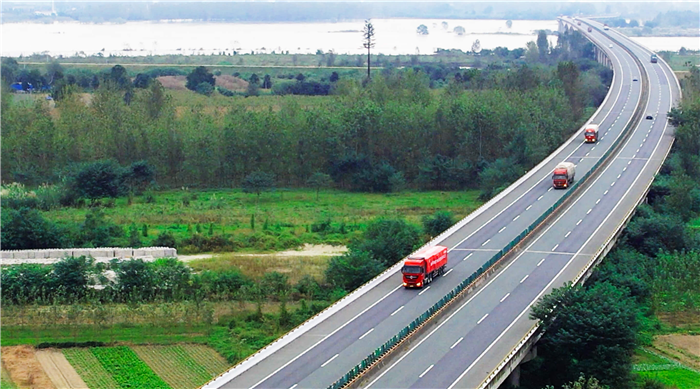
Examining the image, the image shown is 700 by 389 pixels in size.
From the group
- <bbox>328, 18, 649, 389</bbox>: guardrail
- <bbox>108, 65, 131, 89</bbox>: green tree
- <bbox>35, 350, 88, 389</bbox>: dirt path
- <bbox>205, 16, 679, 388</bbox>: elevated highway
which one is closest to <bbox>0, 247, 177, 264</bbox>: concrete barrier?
<bbox>35, 350, 88, 389</bbox>: dirt path

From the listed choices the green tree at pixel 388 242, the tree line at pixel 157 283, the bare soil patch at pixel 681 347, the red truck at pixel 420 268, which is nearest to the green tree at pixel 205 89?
the green tree at pixel 388 242

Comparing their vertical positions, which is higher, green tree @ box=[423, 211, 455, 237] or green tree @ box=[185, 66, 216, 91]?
green tree @ box=[185, 66, 216, 91]

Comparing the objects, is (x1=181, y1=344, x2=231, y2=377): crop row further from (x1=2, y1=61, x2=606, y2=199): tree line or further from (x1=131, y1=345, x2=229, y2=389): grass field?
(x1=2, y1=61, x2=606, y2=199): tree line

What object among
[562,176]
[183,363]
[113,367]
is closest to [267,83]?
[562,176]

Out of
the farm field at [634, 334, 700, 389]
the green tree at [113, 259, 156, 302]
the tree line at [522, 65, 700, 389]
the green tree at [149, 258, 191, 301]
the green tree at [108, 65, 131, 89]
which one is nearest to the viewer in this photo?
the tree line at [522, 65, 700, 389]

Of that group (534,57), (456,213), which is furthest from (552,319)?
(534,57)

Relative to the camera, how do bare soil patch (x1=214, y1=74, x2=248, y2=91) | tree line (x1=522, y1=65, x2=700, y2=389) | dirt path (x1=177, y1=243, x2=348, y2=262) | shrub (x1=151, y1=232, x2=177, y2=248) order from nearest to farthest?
tree line (x1=522, y1=65, x2=700, y2=389) < dirt path (x1=177, y1=243, x2=348, y2=262) < shrub (x1=151, y1=232, x2=177, y2=248) < bare soil patch (x1=214, y1=74, x2=248, y2=91)

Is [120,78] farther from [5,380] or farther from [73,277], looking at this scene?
[5,380]

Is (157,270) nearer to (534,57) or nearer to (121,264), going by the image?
(121,264)

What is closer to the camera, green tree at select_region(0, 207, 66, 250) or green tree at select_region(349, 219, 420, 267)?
green tree at select_region(349, 219, 420, 267)
